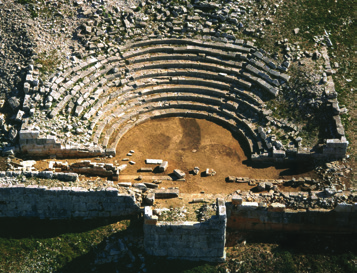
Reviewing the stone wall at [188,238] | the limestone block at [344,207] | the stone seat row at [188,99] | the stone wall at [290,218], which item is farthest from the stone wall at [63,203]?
the limestone block at [344,207]

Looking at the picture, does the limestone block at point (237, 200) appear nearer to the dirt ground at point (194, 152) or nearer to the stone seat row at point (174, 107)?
the dirt ground at point (194, 152)

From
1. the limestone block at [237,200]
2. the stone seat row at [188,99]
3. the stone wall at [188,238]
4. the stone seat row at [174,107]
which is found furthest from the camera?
the stone seat row at [188,99]

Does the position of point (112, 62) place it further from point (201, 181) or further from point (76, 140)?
point (201, 181)

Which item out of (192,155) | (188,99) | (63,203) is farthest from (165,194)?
(188,99)

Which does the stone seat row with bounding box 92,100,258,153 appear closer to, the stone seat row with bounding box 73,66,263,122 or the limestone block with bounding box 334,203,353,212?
the stone seat row with bounding box 73,66,263,122

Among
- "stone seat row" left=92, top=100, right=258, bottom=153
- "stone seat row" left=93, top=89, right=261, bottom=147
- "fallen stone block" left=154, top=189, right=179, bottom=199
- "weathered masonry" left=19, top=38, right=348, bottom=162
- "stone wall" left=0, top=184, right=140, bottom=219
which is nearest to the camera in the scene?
"stone wall" left=0, top=184, right=140, bottom=219

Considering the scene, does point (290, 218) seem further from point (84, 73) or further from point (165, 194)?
point (84, 73)

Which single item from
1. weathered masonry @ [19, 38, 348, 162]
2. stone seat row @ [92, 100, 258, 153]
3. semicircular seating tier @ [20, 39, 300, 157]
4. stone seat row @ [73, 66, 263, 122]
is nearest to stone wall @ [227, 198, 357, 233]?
weathered masonry @ [19, 38, 348, 162]
